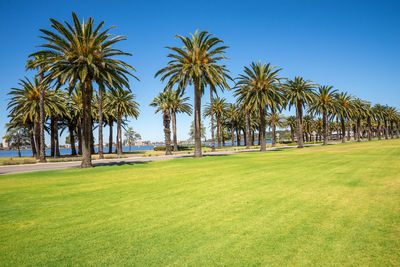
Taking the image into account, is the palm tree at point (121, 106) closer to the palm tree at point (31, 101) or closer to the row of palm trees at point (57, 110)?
the row of palm trees at point (57, 110)

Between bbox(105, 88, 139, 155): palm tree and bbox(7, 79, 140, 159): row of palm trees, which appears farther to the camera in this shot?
bbox(105, 88, 139, 155): palm tree

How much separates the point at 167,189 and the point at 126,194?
158cm

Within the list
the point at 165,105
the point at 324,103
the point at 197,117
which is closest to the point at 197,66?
the point at 197,117

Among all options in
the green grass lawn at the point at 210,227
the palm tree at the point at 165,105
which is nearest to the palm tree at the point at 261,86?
the palm tree at the point at 165,105

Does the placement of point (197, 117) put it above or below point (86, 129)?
above

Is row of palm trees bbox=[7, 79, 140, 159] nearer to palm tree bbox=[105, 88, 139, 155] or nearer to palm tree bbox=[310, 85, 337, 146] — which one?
palm tree bbox=[105, 88, 139, 155]

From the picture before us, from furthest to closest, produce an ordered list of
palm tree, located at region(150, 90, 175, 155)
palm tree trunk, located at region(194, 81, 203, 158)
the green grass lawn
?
1. palm tree, located at region(150, 90, 175, 155)
2. palm tree trunk, located at region(194, 81, 203, 158)
3. the green grass lawn

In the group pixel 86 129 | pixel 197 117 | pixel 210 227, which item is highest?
pixel 197 117

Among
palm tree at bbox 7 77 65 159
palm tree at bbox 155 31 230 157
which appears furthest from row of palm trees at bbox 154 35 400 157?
palm tree at bbox 7 77 65 159

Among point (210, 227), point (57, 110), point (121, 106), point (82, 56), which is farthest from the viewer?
point (121, 106)

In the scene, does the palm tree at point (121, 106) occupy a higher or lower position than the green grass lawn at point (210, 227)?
higher

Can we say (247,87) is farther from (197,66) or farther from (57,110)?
(57,110)

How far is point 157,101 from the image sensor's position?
48.9 m

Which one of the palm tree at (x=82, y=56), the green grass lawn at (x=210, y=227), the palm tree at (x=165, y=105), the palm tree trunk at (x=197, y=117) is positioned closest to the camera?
the green grass lawn at (x=210, y=227)
